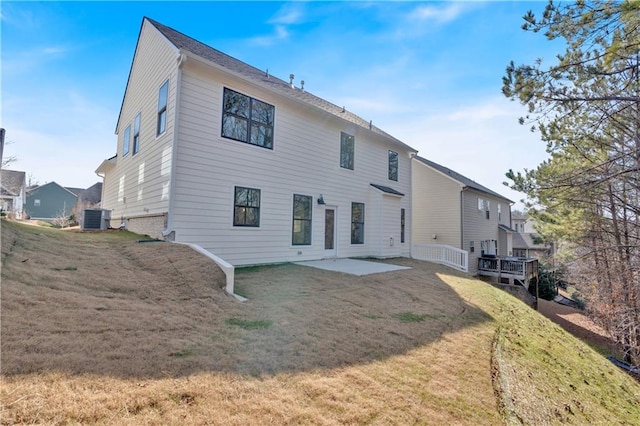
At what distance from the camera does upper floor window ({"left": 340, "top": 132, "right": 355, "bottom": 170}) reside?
1220 centimetres

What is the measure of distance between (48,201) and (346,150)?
136 feet

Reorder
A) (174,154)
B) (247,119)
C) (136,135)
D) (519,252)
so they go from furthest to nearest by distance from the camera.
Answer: (519,252) < (136,135) < (247,119) < (174,154)

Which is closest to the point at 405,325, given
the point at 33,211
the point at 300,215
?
the point at 300,215

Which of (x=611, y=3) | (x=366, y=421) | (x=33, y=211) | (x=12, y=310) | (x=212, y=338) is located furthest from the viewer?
(x=33, y=211)

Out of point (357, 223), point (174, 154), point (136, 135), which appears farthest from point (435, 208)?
point (136, 135)

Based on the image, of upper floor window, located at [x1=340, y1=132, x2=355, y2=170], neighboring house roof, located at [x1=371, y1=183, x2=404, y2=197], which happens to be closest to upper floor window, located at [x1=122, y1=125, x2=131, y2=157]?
upper floor window, located at [x1=340, y1=132, x2=355, y2=170]

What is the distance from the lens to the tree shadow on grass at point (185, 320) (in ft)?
8.57

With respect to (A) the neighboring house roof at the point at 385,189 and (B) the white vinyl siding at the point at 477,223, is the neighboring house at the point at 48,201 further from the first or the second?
(B) the white vinyl siding at the point at 477,223

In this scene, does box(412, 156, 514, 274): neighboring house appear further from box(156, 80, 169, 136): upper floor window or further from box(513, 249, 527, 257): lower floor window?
box(156, 80, 169, 136): upper floor window

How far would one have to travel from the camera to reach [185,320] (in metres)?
3.74

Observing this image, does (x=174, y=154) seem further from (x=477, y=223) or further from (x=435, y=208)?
(x=477, y=223)

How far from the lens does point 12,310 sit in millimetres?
2914

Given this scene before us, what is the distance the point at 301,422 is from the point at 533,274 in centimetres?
1901

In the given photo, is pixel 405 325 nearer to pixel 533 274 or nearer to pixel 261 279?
pixel 261 279
